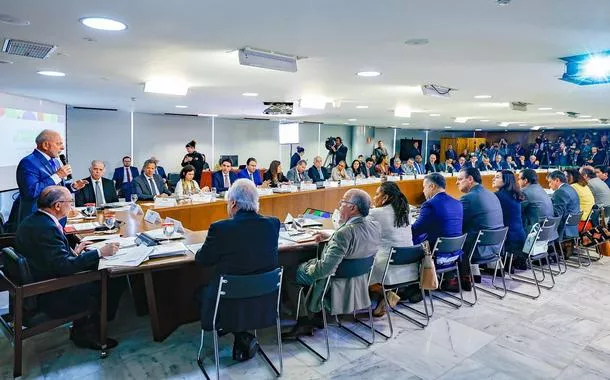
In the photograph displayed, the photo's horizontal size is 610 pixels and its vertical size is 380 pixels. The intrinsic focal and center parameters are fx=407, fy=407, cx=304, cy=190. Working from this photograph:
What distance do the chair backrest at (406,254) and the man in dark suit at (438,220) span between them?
45 cm

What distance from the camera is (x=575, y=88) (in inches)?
194

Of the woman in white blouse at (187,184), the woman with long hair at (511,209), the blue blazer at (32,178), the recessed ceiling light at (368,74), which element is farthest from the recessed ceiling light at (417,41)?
the woman in white blouse at (187,184)

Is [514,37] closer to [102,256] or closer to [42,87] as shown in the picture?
[102,256]

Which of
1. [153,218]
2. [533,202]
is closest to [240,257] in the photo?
[153,218]

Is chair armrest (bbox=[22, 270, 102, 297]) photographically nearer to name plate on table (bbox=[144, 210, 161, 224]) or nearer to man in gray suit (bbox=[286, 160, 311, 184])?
name plate on table (bbox=[144, 210, 161, 224])

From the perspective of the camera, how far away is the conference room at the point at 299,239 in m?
2.29

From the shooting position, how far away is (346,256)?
2.67 metres

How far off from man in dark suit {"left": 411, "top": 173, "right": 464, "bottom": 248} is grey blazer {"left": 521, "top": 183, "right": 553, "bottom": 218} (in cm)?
145

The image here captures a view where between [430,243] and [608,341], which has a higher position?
[430,243]

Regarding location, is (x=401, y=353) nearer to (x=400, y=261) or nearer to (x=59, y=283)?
(x=400, y=261)

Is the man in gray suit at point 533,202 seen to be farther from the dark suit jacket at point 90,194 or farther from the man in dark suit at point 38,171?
the dark suit jacket at point 90,194

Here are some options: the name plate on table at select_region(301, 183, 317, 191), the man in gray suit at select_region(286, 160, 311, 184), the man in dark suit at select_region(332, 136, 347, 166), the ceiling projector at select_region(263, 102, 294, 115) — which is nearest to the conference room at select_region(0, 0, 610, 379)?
the name plate on table at select_region(301, 183, 317, 191)

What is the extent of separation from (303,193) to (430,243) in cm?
241

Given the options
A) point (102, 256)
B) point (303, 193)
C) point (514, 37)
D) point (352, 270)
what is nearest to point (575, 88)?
point (514, 37)
